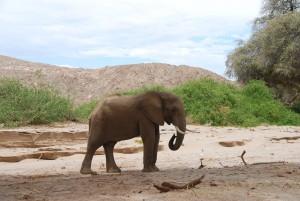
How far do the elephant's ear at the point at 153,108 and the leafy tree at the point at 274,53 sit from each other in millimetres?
21643

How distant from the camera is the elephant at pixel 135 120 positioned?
9320 millimetres

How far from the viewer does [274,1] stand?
1366 inches

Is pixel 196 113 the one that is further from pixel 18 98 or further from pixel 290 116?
pixel 18 98

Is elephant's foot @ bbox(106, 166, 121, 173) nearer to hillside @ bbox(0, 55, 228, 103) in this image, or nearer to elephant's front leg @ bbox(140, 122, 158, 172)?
elephant's front leg @ bbox(140, 122, 158, 172)

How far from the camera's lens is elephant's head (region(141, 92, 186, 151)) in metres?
9.32

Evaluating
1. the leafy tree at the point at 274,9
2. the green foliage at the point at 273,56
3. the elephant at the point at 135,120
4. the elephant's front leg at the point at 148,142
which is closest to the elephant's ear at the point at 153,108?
the elephant at the point at 135,120

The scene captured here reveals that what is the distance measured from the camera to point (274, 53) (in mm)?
30922

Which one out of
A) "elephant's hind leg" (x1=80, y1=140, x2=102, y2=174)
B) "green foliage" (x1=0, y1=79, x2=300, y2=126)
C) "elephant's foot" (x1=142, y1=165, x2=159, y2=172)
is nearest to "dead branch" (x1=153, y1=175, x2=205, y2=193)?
"elephant's foot" (x1=142, y1=165, x2=159, y2=172)

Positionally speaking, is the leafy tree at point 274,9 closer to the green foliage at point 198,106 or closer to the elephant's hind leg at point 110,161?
the green foliage at point 198,106

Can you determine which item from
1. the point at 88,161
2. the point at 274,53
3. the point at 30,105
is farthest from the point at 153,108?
the point at 274,53

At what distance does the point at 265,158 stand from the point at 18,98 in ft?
32.6

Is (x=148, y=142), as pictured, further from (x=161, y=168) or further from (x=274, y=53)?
(x=274, y=53)

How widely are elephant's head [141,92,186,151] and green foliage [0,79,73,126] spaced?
26.7 feet

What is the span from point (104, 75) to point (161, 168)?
2437 cm
